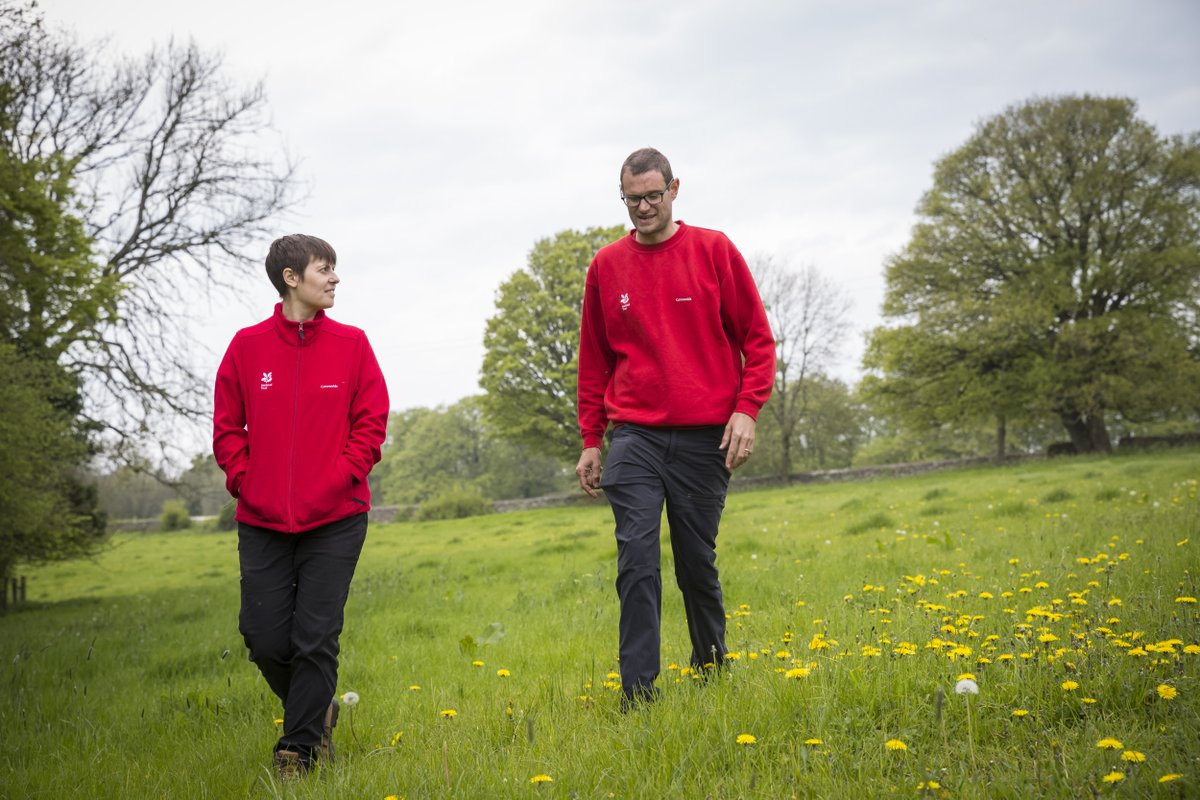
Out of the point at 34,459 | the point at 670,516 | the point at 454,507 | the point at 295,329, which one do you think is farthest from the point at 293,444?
the point at 454,507

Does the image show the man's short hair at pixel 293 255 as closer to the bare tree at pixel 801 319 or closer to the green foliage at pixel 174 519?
the bare tree at pixel 801 319

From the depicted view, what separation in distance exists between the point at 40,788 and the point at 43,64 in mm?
14249

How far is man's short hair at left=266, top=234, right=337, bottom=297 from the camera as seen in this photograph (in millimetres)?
3260

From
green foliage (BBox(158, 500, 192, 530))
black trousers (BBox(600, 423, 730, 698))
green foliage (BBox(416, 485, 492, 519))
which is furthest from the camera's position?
green foliage (BBox(158, 500, 192, 530))

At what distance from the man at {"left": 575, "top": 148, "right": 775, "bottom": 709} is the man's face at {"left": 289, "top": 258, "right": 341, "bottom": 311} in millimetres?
1229

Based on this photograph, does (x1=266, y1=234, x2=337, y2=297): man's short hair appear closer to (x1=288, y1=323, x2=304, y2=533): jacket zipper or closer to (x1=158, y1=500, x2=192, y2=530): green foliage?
(x1=288, y1=323, x2=304, y2=533): jacket zipper

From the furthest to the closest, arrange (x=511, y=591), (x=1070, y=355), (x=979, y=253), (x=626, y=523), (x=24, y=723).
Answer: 1. (x=979, y=253)
2. (x=1070, y=355)
3. (x=511, y=591)
4. (x=24, y=723)
5. (x=626, y=523)

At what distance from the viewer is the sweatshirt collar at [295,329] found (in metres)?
3.25

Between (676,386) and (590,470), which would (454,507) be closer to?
(590,470)

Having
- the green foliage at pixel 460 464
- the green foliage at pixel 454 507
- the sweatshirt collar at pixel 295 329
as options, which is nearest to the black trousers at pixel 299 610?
the sweatshirt collar at pixel 295 329

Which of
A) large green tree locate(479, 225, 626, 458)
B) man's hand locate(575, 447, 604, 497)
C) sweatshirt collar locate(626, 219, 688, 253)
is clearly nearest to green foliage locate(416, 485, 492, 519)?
large green tree locate(479, 225, 626, 458)

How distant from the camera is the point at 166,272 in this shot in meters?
15.1

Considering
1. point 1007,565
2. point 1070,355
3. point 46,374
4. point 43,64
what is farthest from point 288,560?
point 1070,355

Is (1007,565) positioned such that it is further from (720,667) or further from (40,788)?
(40,788)
